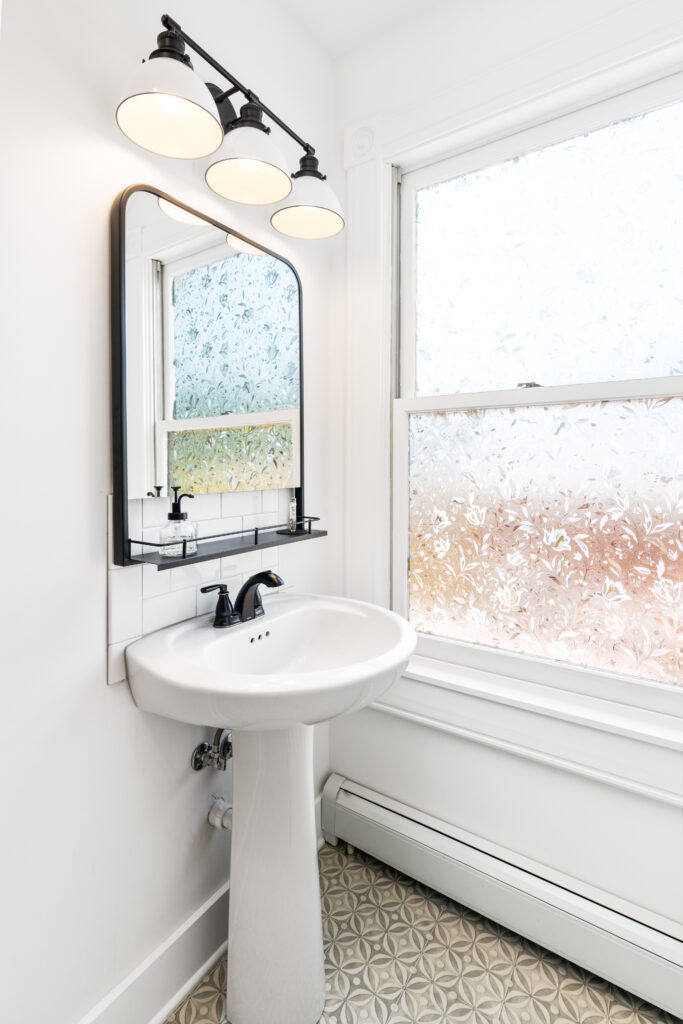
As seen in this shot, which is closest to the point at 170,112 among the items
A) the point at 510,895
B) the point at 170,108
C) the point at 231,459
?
the point at 170,108

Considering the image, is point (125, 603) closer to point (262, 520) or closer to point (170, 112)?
point (262, 520)

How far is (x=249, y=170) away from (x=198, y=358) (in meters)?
0.42

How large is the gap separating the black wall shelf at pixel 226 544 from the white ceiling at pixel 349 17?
1.43 m

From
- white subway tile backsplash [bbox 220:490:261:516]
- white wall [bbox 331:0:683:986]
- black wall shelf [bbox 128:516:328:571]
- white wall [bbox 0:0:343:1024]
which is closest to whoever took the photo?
white wall [bbox 0:0:343:1024]

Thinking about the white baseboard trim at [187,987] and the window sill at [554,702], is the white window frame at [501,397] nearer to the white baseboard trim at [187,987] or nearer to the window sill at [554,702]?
the window sill at [554,702]

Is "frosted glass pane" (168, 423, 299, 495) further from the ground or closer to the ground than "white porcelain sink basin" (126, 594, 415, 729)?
further from the ground

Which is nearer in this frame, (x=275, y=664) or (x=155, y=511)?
(x=155, y=511)

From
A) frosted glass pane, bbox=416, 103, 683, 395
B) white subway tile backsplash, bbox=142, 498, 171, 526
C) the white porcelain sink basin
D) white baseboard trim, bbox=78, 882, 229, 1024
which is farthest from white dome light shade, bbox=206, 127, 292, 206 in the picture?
white baseboard trim, bbox=78, 882, 229, 1024

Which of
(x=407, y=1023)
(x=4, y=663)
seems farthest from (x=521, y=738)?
(x=4, y=663)

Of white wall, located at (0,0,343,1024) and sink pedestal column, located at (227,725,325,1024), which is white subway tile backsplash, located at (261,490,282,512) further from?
sink pedestal column, located at (227,725,325,1024)

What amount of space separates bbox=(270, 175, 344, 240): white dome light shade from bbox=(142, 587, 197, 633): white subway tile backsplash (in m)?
0.95

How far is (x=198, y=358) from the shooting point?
4.13 ft

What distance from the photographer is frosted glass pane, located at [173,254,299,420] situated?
1.23m

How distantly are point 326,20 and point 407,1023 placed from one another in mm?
2582
